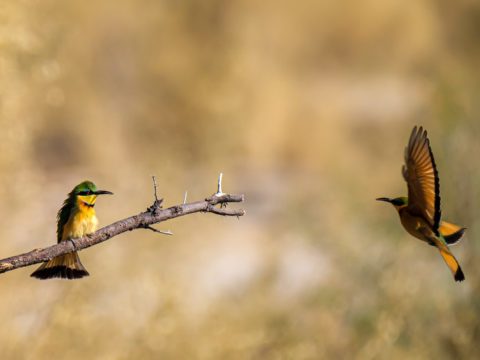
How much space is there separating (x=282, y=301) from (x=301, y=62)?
11.2 ft

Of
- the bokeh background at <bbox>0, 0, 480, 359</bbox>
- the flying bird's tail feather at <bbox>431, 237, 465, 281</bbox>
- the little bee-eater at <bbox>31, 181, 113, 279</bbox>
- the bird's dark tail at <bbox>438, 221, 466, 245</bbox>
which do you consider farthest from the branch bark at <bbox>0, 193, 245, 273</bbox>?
the bokeh background at <bbox>0, 0, 480, 359</bbox>

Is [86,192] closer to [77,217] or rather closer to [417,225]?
[77,217]

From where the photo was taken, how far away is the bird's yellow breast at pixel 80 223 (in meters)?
1.32

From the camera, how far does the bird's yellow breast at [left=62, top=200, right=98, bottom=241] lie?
1315mm

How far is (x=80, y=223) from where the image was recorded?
1315 millimetres

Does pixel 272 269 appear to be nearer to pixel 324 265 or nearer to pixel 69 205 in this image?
pixel 324 265

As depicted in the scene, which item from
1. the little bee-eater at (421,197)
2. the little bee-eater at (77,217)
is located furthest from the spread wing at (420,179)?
the little bee-eater at (77,217)

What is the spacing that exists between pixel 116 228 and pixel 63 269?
0.28 metres

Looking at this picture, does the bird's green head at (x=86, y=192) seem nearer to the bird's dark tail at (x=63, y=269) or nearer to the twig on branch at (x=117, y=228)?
the bird's dark tail at (x=63, y=269)

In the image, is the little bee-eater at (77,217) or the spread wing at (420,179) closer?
the spread wing at (420,179)

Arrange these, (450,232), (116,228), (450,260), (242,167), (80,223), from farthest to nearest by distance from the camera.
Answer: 1. (242,167)
2. (80,223)
3. (450,232)
4. (450,260)
5. (116,228)

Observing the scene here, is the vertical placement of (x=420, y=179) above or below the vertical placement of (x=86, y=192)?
below

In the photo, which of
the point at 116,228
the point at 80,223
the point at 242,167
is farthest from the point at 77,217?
the point at 242,167

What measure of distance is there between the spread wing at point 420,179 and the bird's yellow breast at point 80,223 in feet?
2.34
